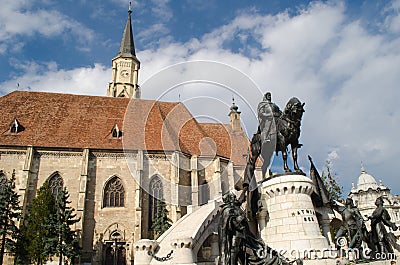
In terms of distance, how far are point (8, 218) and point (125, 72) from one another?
2274cm

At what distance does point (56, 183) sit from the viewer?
72.7 ft

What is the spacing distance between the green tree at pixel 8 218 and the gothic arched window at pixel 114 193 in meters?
5.45

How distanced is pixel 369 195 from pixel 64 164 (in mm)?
40618

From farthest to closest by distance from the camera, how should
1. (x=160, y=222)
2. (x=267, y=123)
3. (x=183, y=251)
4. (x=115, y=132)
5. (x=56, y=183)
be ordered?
(x=115, y=132) → (x=56, y=183) → (x=160, y=222) → (x=267, y=123) → (x=183, y=251)

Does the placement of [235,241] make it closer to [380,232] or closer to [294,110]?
[294,110]

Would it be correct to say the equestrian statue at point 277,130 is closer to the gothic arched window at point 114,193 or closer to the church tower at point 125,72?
the gothic arched window at point 114,193

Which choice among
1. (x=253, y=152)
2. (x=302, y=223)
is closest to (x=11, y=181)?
(x=253, y=152)

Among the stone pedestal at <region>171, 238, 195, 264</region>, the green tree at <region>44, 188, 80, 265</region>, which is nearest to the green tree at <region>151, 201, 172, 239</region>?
the green tree at <region>44, 188, 80, 265</region>

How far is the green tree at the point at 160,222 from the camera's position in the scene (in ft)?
66.6

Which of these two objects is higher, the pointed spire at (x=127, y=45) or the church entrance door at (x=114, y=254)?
the pointed spire at (x=127, y=45)

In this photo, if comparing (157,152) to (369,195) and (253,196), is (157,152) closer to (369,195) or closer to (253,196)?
(253,196)

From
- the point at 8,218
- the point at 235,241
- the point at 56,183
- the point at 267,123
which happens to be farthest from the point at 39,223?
the point at 235,241
